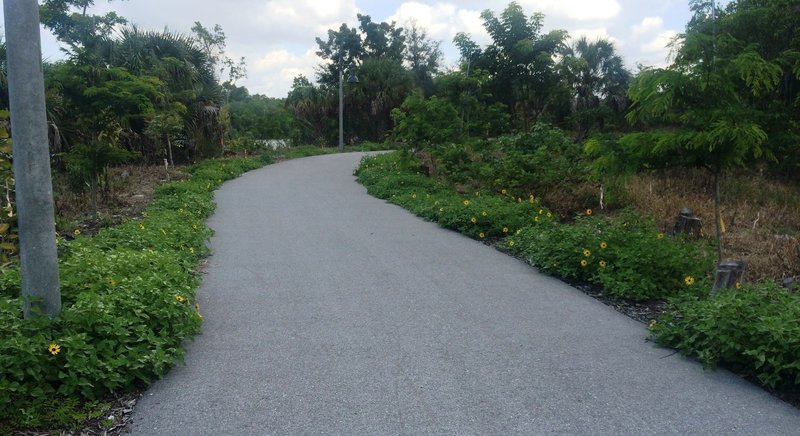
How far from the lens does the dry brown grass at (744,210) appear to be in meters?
7.49

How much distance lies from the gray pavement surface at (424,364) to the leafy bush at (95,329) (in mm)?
267

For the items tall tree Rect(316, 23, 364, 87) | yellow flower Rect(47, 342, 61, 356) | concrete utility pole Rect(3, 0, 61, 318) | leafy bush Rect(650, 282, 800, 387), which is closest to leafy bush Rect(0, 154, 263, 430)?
yellow flower Rect(47, 342, 61, 356)

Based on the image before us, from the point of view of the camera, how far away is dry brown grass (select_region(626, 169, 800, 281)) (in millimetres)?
7492

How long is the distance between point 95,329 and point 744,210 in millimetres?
10723

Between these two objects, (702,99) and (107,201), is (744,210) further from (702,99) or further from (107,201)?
(107,201)

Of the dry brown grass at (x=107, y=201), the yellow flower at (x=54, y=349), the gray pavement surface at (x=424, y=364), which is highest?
the dry brown grass at (x=107, y=201)

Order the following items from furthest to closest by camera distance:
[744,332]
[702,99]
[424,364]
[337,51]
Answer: [337,51] → [702,99] → [424,364] → [744,332]

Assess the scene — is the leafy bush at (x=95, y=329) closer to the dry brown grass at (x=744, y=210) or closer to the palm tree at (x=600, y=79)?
the dry brown grass at (x=744, y=210)

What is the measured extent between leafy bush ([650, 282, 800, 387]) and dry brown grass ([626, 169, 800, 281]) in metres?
2.62

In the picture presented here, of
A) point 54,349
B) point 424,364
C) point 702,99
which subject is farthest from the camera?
point 702,99

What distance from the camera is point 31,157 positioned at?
151 inches

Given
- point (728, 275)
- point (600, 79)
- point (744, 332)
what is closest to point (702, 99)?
point (728, 275)

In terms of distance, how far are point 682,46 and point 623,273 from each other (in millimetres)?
2292

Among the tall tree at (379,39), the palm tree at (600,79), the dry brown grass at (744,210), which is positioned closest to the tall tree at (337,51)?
the tall tree at (379,39)
